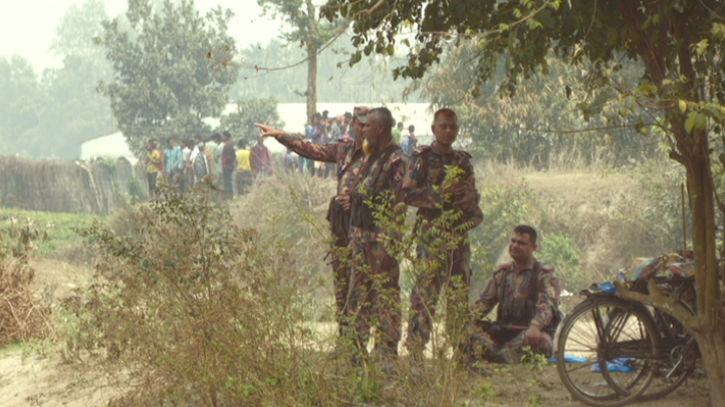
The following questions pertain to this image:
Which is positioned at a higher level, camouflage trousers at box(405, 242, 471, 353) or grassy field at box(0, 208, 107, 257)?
camouflage trousers at box(405, 242, 471, 353)

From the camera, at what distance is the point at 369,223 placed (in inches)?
315

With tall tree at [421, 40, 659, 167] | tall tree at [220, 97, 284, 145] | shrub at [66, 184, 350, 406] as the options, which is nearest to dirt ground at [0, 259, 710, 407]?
shrub at [66, 184, 350, 406]

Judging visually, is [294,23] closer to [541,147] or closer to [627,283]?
[541,147]

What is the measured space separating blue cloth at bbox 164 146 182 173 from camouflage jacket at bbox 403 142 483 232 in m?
23.4

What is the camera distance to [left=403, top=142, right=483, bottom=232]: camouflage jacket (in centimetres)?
807

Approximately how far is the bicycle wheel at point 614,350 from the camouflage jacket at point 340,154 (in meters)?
1.83

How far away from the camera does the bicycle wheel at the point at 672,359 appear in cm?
733

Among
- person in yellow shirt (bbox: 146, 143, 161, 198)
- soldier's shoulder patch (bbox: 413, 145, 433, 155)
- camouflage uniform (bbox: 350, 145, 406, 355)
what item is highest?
soldier's shoulder patch (bbox: 413, 145, 433, 155)

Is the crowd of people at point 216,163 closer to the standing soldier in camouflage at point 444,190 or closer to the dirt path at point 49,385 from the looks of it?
the dirt path at point 49,385

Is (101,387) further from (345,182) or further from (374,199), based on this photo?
(374,199)

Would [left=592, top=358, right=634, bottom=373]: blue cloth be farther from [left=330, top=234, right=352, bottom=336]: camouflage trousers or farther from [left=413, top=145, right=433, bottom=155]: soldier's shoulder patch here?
[left=413, top=145, right=433, bottom=155]: soldier's shoulder patch

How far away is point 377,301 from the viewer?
739cm

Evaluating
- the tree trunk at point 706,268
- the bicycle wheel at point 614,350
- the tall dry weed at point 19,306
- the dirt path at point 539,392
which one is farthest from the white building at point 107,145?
the tree trunk at point 706,268

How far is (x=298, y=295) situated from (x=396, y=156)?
1616mm
